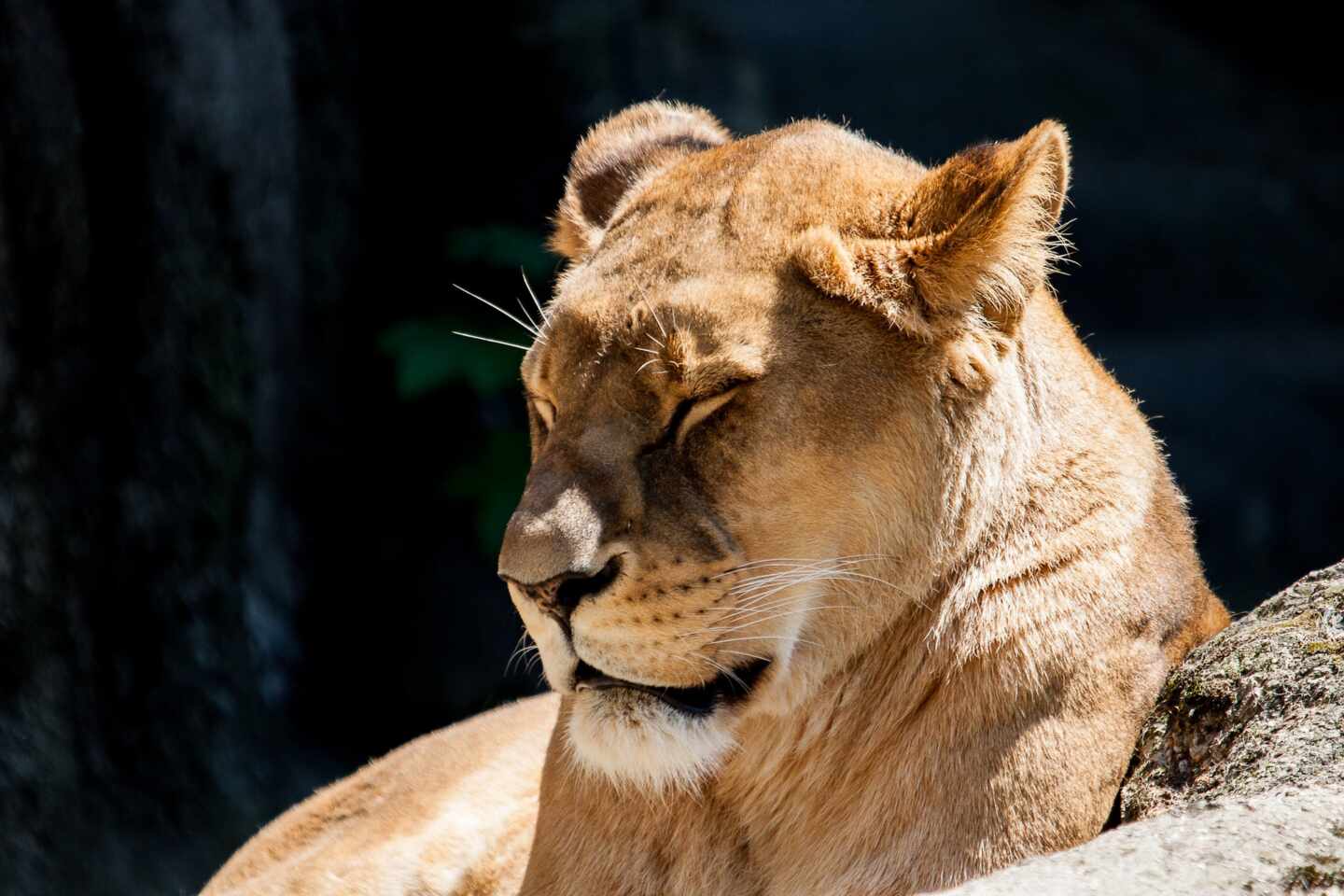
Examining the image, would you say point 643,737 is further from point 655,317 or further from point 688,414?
point 655,317

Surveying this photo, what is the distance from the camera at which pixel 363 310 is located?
923 cm

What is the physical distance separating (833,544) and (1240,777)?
84cm

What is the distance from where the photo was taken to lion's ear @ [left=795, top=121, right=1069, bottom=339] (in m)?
2.89

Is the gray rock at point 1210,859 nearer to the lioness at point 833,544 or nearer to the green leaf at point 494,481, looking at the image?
the lioness at point 833,544

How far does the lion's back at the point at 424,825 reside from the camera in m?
3.88

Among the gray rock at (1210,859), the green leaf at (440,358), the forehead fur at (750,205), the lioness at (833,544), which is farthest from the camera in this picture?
the green leaf at (440,358)

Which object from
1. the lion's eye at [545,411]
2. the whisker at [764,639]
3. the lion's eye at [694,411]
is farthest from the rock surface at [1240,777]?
the lion's eye at [545,411]

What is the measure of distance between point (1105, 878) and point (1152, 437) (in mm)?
1482

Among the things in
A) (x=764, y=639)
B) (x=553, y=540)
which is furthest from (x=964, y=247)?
(x=553, y=540)

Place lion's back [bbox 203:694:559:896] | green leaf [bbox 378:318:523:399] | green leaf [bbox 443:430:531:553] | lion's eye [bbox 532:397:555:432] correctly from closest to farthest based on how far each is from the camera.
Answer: lion's eye [bbox 532:397:555:432]
lion's back [bbox 203:694:559:896]
green leaf [bbox 378:318:523:399]
green leaf [bbox 443:430:531:553]

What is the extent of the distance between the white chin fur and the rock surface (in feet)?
2.39

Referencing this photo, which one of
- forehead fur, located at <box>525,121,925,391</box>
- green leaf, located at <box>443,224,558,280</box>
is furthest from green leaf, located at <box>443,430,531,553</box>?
forehead fur, located at <box>525,121,925,391</box>

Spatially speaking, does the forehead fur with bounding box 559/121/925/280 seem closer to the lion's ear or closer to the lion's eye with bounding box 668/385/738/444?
the lion's ear

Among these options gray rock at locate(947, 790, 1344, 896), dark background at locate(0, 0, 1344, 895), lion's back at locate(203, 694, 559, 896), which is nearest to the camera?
gray rock at locate(947, 790, 1344, 896)
